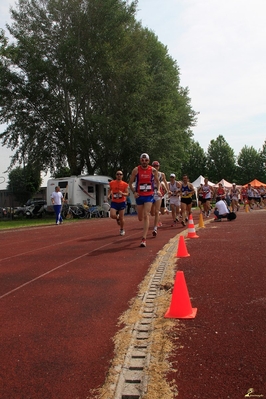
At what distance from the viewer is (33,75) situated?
103 ft

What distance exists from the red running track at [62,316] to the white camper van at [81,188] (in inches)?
789

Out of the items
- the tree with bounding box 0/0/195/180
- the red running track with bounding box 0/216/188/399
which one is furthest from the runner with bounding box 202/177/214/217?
the tree with bounding box 0/0/195/180

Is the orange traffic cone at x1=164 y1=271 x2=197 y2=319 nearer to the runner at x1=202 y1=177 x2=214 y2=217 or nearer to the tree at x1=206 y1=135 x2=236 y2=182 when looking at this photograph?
the runner at x1=202 y1=177 x2=214 y2=217

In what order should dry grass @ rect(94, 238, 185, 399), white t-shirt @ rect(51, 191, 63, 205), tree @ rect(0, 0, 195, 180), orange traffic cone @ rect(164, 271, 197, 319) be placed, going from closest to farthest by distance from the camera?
dry grass @ rect(94, 238, 185, 399), orange traffic cone @ rect(164, 271, 197, 319), white t-shirt @ rect(51, 191, 63, 205), tree @ rect(0, 0, 195, 180)

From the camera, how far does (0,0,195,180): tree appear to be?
31.2m

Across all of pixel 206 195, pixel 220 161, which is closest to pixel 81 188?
pixel 206 195

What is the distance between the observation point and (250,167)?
8744cm

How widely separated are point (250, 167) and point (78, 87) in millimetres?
62463

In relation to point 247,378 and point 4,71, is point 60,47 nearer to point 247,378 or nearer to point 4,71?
point 4,71

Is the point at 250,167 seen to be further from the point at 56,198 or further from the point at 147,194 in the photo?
the point at 147,194

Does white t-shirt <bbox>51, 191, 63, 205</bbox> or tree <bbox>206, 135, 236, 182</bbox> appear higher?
tree <bbox>206, 135, 236, 182</bbox>

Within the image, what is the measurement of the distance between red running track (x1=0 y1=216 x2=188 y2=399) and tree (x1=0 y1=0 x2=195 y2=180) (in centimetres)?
2384

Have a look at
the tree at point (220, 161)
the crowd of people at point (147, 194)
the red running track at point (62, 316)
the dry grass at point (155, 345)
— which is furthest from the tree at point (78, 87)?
the tree at point (220, 161)

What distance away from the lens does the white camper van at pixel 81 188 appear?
29250mm
